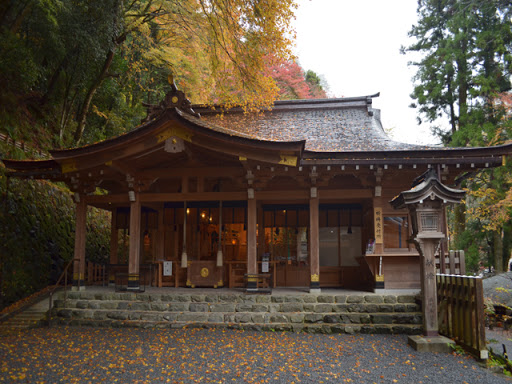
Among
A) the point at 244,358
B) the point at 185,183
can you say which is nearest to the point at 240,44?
the point at 185,183

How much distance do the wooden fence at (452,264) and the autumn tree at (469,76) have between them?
6694 mm

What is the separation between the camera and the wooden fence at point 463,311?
6.57 meters

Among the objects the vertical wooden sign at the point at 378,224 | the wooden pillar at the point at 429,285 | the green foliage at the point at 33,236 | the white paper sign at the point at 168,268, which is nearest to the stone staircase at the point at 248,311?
the wooden pillar at the point at 429,285

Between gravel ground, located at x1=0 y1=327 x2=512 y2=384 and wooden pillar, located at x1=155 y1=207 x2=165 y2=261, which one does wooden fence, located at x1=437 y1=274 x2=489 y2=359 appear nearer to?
gravel ground, located at x1=0 y1=327 x2=512 y2=384

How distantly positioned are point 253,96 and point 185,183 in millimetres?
3176

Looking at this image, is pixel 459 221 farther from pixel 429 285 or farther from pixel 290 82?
pixel 290 82

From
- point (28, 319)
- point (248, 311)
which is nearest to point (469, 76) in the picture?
point (248, 311)

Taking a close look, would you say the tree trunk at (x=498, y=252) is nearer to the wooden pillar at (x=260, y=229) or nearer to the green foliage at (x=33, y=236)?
the wooden pillar at (x=260, y=229)

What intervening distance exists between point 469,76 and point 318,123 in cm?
957

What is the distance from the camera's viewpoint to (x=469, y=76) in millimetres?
18078

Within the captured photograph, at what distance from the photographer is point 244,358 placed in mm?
6781

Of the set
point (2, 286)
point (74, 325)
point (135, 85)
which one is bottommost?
point (74, 325)

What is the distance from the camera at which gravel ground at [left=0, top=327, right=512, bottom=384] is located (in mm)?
5855

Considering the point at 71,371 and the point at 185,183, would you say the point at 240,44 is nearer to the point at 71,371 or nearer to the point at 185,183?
the point at 185,183
